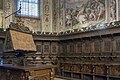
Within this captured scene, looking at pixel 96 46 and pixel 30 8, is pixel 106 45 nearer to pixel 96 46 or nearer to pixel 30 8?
pixel 96 46

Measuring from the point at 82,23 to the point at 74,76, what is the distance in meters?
3.98

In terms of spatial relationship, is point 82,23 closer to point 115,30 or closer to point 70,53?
point 70,53

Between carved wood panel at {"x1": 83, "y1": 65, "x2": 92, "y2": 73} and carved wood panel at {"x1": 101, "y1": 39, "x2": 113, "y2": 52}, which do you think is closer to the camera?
carved wood panel at {"x1": 101, "y1": 39, "x2": 113, "y2": 52}

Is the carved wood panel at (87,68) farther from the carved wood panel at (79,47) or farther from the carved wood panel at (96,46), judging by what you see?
the carved wood panel at (79,47)

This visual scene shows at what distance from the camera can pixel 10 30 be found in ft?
18.0

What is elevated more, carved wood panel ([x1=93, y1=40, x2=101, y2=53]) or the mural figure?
the mural figure

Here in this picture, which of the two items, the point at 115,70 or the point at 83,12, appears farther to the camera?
the point at 83,12

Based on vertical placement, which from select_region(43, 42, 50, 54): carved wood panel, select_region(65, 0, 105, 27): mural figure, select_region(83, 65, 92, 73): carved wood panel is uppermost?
select_region(65, 0, 105, 27): mural figure

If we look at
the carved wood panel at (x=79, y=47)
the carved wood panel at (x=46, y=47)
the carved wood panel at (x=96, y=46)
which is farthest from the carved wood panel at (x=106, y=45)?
the carved wood panel at (x=46, y=47)

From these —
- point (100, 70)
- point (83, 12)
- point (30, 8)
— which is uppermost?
point (30, 8)

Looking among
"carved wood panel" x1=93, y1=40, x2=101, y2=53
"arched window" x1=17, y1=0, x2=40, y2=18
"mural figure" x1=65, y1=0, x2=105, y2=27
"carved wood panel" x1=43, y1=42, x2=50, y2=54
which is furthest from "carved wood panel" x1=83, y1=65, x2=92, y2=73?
→ "arched window" x1=17, y1=0, x2=40, y2=18

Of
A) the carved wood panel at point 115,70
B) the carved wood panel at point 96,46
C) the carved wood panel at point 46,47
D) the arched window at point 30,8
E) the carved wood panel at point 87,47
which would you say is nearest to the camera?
the carved wood panel at point 115,70

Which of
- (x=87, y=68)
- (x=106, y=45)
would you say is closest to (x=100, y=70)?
(x=87, y=68)

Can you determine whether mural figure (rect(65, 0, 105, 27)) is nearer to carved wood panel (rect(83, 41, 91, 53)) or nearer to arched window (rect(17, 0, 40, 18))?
carved wood panel (rect(83, 41, 91, 53))
